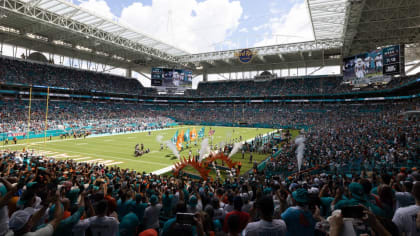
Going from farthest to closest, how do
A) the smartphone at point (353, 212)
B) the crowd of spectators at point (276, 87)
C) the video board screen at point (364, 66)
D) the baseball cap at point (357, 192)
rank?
the crowd of spectators at point (276, 87), the video board screen at point (364, 66), the baseball cap at point (357, 192), the smartphone at point (353, 212)

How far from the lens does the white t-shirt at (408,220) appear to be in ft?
9.09

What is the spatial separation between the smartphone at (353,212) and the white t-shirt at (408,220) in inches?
45.3

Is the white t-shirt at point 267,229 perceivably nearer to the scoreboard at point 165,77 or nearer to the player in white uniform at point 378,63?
the player in white uniform at point 378,63

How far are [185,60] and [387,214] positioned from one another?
62.2m

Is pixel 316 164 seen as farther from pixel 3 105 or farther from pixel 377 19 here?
pixel 3 105

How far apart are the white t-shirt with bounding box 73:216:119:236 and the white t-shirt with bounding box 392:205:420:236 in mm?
3805

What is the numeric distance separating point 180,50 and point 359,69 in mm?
39891

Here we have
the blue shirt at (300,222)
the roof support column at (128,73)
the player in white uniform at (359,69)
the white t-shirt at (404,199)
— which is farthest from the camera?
the roof support column at (128,73)

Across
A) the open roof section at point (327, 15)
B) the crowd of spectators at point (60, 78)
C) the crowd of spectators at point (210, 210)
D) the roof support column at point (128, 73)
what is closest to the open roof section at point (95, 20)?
the crowd of spectators at point (60, 78)

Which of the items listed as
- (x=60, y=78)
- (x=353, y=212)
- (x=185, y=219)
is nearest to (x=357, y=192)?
(x=353, y=212)

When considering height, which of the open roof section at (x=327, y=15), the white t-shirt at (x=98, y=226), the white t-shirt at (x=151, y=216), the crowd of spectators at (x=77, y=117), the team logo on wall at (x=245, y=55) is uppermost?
the team logo on wall at (x=245, y=55)

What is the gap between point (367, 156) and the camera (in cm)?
1508

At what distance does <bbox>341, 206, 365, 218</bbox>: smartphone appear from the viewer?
2.20m

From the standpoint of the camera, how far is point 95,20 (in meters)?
36.6
